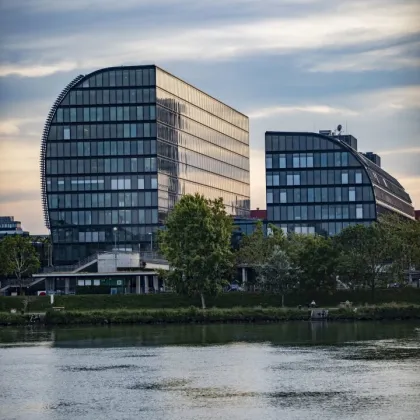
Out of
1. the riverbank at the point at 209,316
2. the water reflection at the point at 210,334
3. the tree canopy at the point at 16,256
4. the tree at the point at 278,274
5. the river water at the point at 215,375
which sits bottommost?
the river water at the point at 215,375

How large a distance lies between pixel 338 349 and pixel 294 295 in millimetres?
62629

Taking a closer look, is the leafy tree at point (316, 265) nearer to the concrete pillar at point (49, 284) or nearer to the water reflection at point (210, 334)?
the water reflection at point (210, 334)

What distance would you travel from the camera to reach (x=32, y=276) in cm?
19325

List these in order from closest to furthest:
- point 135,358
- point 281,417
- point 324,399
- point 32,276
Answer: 1. point 281,417
2. point 324,399
3. point 135,358
4. point 32,276

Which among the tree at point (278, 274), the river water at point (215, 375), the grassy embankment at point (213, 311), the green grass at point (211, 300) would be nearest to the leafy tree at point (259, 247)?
the tree at point (278, 274)

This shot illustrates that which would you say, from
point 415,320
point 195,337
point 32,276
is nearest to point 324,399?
point 195,337

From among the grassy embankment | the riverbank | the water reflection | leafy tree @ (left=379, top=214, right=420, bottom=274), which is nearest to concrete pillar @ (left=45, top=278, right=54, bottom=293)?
the grassy embankment

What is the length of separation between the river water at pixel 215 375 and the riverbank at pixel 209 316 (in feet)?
57.0

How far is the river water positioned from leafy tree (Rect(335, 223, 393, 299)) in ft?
107

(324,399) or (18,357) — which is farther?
(18,357)

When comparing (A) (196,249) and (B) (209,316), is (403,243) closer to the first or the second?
(A) (196,249)

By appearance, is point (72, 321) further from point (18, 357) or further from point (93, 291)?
point (18, 357)

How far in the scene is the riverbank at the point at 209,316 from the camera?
146m

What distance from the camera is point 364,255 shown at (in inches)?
6314
